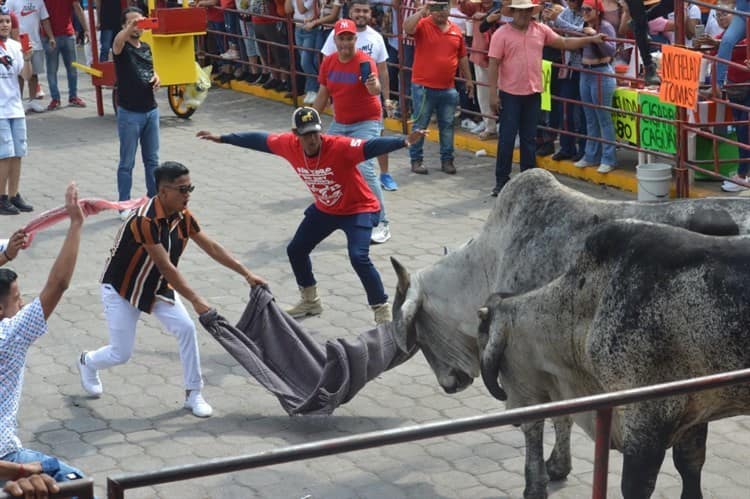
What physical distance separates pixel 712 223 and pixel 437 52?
24.8 feet

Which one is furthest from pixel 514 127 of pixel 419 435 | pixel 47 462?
pixel 419 435

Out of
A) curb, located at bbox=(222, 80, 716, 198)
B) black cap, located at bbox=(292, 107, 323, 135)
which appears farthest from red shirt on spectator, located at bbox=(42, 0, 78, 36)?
black cap, located at bbox=(292, 107, 323, 135)

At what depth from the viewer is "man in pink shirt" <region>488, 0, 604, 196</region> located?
12469mm

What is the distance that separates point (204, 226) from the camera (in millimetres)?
11984

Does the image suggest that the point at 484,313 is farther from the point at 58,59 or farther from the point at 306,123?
the point at 58,59

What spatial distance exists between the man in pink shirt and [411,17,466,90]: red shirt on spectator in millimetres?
627

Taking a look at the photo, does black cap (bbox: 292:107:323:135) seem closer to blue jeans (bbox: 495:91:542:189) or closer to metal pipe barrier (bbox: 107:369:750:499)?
blue jeans (bbox: 495:91:542:189)

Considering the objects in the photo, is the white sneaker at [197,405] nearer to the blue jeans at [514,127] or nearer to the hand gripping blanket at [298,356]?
the hand gripping blanket at [298,356]

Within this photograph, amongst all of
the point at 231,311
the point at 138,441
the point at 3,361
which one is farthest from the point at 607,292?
the point at 231,311

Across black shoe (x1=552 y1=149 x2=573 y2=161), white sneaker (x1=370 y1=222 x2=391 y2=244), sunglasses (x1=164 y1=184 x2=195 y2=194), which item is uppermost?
sunglasses (x1=164 y1=184 x2=195 y2=194)

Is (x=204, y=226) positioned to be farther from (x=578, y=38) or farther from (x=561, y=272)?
(x=561, y=272)

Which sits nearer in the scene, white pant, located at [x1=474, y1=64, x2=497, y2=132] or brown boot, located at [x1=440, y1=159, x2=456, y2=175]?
brown boot, located at [x1=440, y1=159, x2=456, y2=175]

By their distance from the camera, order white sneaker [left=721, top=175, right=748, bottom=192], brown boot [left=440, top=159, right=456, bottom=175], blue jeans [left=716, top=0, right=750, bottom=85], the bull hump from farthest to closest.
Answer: brown boot [left=440, top=159, right=456, bottom=175] → white sneaker [left=721, top=175, right=748, bottom=192] → blue jeans [left=716, top=0, right=750, bottom=85] → the bull hump

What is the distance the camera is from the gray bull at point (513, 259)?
20.0 feet
